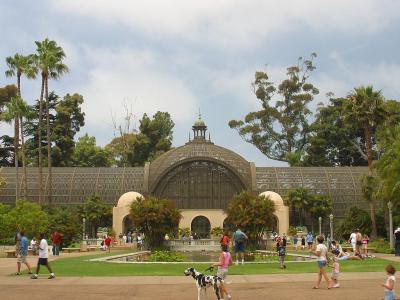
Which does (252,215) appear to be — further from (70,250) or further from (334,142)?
(334,142)

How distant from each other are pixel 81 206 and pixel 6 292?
4544 centimetres

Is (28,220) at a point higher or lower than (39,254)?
higher

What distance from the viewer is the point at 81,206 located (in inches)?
2496

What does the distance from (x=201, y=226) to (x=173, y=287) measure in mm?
46068

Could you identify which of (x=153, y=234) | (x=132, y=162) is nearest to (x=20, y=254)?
(x=153, y=234)

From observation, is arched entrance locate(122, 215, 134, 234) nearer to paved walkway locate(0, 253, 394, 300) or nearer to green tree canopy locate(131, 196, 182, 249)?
green tree canopy locate(131, 196, 182, 249)

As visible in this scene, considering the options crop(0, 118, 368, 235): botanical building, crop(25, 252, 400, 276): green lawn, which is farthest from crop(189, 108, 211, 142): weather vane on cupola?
crop(25, 252, 400, 276): green lawn

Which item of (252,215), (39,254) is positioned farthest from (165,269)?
(252,215)

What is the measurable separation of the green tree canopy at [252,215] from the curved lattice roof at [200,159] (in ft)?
63.4

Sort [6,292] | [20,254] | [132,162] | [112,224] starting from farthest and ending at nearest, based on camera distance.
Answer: [132,162] < [112,224] < [20,254] < [6,292]

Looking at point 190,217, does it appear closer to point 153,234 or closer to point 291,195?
point 291,195

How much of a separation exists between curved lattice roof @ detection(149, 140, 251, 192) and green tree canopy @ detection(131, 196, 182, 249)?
1838 centimetres

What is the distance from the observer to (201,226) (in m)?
65.1

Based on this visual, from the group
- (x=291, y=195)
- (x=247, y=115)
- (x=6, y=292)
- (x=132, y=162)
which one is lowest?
(x=6, y=292)
